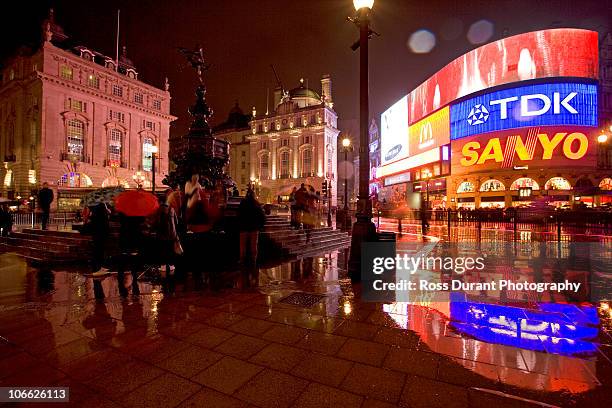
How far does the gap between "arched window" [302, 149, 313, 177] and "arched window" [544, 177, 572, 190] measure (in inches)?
1737

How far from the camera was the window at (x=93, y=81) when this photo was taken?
46969 millimetres

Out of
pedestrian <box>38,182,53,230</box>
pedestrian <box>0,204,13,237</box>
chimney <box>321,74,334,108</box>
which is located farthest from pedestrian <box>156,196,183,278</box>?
chimney <box>321,74,334,108</box>

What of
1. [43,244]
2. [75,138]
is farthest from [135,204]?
[75,138]

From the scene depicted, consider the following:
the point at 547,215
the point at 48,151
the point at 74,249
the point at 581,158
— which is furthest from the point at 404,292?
the point at 48,151

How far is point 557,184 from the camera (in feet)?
110

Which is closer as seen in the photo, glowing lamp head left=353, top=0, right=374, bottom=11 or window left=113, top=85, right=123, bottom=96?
glowing lamp head left=353, top=0, right=374, bottom=11

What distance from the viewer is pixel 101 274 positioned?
680 cm

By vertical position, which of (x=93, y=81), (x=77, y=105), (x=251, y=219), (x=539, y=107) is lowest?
(x=251, y=219)

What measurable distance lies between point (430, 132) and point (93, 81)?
5556cm

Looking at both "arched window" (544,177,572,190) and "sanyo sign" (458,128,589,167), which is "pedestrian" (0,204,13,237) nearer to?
"sanyo sign" (458,128,589,167)

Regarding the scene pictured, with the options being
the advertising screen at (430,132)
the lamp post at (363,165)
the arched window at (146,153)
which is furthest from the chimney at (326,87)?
the lamp post at (363,165)

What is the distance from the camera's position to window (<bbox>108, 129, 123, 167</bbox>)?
49694mm

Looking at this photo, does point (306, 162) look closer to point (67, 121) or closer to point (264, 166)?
point (264, 166)

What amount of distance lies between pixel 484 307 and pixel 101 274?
808cm
